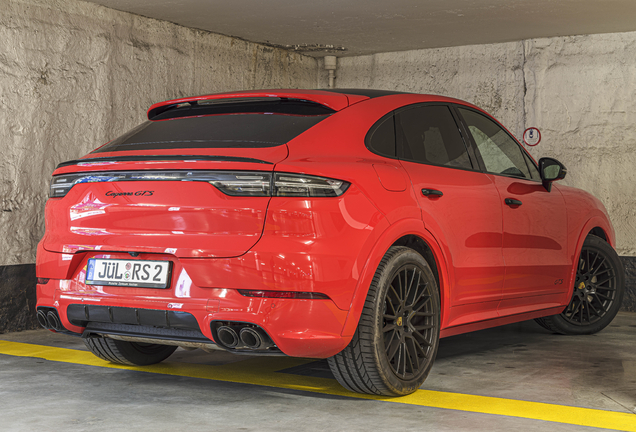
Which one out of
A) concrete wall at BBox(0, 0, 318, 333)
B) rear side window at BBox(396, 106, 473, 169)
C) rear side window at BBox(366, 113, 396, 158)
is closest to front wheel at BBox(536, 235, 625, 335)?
rear side window at BBox(396, 106, 473, 169)

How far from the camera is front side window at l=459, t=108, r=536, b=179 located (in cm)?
484

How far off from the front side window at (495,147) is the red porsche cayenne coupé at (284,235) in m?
0.21

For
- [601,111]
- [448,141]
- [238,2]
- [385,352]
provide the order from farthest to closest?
[601,111], [238,2], [448,141], [385,352]

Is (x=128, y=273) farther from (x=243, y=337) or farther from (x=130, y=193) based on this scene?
(x=243, y=337)

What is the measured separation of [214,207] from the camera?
3.37m

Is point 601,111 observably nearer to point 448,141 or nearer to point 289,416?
point 448,141

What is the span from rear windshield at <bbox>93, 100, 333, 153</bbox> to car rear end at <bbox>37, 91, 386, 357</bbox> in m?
0.02

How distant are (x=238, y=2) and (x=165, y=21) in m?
1.18

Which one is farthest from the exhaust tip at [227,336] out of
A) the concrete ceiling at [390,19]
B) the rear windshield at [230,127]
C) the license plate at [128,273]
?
the concrete ceiling at [390,19]

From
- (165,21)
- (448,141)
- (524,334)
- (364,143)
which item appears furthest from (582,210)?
(165,21)

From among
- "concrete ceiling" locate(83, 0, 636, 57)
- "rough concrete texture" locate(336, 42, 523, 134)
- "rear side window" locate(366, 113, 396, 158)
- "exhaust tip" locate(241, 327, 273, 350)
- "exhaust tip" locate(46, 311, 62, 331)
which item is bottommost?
"exhaust tip" locate(46, 311, 62, 331)

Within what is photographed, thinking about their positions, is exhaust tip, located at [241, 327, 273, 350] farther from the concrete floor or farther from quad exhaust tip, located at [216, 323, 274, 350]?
the concrete floor

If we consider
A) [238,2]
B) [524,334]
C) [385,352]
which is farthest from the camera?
[238,2]

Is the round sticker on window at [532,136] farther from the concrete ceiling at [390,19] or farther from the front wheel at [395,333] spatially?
the front wheel at [395,333]
